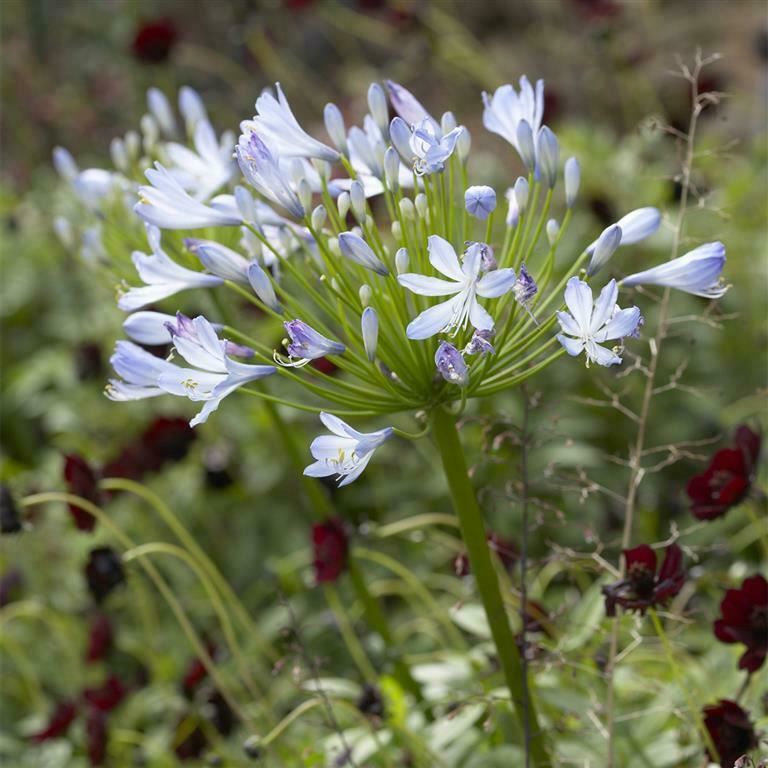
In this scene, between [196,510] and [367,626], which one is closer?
[367,626]

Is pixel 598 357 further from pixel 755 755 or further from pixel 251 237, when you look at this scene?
pixel 755 755

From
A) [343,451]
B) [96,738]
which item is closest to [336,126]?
[343,451]

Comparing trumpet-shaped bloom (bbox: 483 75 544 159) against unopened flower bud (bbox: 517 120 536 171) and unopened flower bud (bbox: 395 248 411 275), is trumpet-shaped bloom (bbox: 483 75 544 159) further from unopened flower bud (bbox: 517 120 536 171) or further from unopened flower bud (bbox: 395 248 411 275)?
unopened flower bud (bbox: 395 248 411 275)

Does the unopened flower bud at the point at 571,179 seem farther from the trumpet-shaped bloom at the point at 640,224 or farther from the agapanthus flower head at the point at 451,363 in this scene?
the agapanthus flower head at the point at 451,363

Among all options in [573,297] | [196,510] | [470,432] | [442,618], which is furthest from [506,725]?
[196,510]

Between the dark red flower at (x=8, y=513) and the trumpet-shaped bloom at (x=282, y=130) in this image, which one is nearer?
the trumpet-shaped bloom at (x=282, y=130)

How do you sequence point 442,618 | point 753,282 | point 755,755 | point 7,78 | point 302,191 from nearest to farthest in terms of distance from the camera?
1. point 302,191
2. point 755,755
3. point 442,618
4. point 753,282
5. point 7,78

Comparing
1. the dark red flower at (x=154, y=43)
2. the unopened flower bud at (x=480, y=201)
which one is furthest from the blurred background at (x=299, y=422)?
the unopened flower bud at (x=480, y=201)
